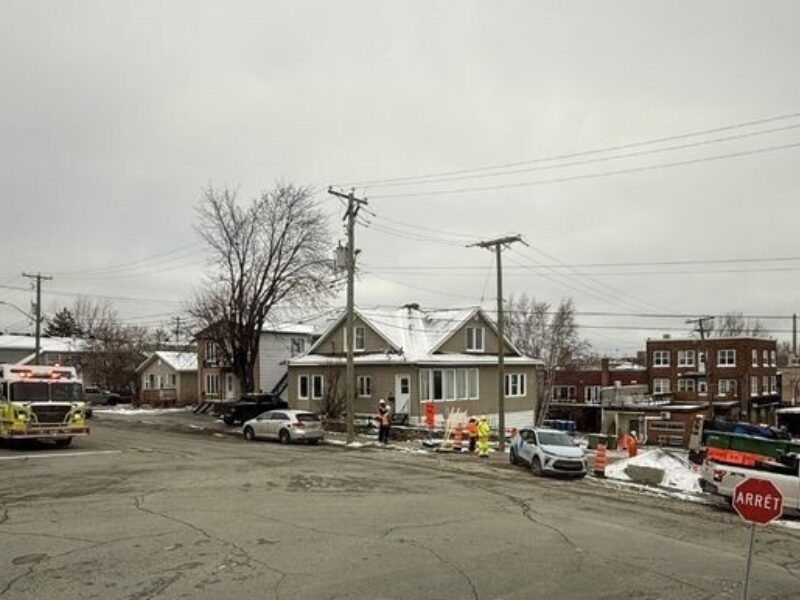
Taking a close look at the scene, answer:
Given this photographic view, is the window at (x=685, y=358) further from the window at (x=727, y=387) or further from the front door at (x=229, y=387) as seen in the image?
the front door at (x=229, y=387)

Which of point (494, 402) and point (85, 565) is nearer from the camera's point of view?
point (85, 565)

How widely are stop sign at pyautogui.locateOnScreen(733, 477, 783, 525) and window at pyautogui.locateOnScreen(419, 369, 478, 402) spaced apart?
3320 cm

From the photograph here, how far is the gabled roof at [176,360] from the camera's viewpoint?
228 feet

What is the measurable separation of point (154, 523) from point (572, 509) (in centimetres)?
920

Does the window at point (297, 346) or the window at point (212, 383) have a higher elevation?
the window at point (297, 346)

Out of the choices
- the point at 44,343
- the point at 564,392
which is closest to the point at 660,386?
the point at 564,392

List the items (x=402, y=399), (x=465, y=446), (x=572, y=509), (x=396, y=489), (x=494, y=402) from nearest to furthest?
(x=572, y=509) → (x=396, y=489) → (x=465, y=446) → (x=402, y=399) → (x=494, y=402)

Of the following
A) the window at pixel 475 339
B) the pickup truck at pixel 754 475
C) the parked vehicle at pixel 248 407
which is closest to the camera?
the pickup truck at pixel 754 475

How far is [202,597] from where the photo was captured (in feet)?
29.5

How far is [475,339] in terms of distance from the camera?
47812 mm

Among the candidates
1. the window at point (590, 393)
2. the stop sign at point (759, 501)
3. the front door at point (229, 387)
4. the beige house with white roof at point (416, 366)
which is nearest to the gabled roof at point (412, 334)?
the beige house with white roof at point (416, 366)

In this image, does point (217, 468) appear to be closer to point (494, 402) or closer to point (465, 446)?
point (465, 446)

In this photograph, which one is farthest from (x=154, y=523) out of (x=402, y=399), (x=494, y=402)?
(x=494, y=402)

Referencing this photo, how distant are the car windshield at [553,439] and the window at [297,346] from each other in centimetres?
3708
